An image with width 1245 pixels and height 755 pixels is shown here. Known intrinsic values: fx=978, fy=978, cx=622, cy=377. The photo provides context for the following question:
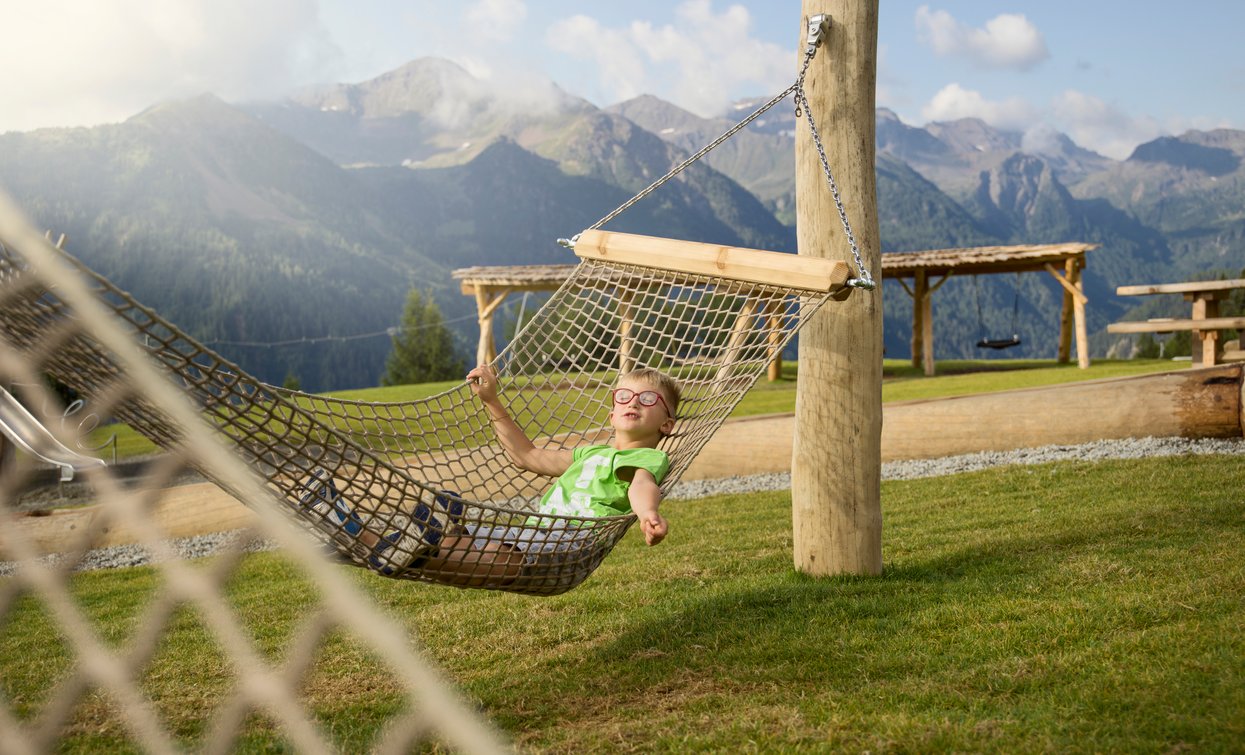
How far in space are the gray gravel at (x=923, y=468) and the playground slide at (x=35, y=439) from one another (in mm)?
616

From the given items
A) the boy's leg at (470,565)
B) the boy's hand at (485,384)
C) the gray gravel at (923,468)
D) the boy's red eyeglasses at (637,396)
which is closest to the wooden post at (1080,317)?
the gray gravel at (923,468)

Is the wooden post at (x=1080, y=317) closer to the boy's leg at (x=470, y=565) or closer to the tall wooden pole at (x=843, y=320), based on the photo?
the tall wooden pole at (x=843, y=320)

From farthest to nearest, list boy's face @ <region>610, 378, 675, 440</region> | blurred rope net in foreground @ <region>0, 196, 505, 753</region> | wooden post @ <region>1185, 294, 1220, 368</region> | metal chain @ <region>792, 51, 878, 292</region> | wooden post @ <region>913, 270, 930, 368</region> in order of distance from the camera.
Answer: wooden post @ <region>913, 270, 930, 368</region> → wooden post @ <region>1185, 294, 1220, 368</region> → boy's face @ <region>610, 378, 675, 440</region> → metal chain @ <region>792, 51, 878, 292</region> → blurred rope net in foreground @ <region>0, 196, 505, 753</region>

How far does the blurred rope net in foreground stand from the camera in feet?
2.73

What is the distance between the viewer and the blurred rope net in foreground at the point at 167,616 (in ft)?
2.73

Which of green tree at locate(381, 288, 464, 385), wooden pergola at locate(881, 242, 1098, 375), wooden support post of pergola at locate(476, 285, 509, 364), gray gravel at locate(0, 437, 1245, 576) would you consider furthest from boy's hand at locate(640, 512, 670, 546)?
green tree at locate(381, 288, 464, 385)

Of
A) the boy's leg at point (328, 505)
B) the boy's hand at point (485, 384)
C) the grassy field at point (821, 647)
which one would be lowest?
the grassy field at point (821, 647)

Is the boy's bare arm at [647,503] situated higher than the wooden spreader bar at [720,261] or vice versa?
the wooden spreader bar at [720,261]

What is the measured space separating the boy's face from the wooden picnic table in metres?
7.02

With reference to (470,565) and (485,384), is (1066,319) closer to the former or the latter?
(485,384)

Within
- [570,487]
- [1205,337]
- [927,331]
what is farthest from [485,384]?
[927,331]

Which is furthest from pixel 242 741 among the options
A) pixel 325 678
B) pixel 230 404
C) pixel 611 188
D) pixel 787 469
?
Answer: pixel 611 188

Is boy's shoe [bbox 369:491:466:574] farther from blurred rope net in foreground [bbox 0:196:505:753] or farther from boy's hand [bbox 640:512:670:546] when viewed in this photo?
boy's hand [bbox 640:512:670:546]

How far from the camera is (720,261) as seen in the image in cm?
286
